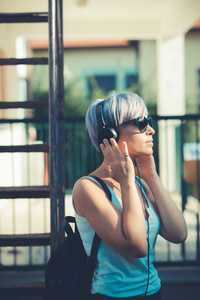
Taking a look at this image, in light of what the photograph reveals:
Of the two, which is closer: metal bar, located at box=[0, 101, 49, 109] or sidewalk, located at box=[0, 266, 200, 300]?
metal bar, located at box=[0, 101, 49, 109]

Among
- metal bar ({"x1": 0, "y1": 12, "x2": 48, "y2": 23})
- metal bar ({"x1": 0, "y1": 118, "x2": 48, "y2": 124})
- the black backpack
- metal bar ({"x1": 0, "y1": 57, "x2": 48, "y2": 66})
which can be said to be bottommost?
the black backpack

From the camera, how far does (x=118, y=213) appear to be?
1.48 m

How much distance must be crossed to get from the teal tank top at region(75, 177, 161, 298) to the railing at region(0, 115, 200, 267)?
2263mm

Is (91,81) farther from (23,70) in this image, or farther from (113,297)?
(113,297)

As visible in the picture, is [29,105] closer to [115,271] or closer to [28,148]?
[28,148]

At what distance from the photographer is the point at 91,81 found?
15.7 m

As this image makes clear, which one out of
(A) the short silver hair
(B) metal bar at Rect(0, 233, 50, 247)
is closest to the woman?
(A) the short silver hair

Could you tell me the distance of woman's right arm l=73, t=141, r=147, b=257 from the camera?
4.70 ft

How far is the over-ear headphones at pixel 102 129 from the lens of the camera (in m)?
1.60

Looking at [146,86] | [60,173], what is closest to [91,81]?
[146,86]

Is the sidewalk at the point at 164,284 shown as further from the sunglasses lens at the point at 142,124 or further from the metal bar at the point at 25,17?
the metal bar at the point at 25,17

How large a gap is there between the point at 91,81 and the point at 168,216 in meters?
14.4

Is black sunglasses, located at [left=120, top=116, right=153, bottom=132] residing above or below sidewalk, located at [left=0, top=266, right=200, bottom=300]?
above

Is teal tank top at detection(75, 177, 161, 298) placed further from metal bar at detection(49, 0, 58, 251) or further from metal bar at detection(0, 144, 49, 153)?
metal bar at detection(0, 144, 49, 153)
